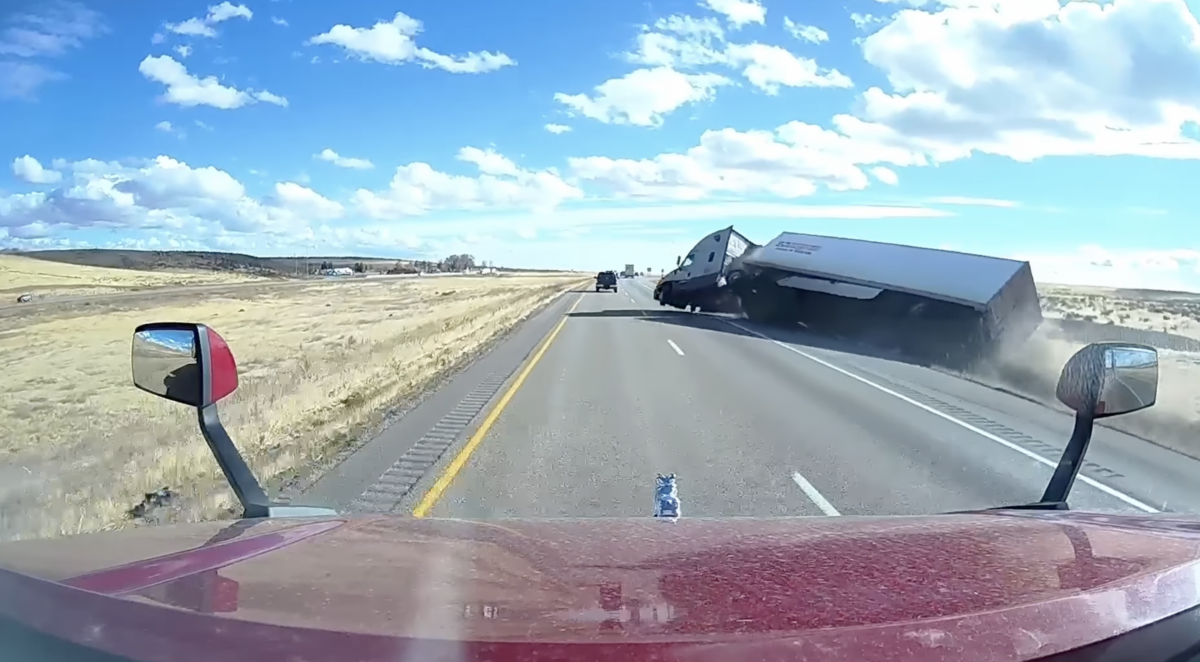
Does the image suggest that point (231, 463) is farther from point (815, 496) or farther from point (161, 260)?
point (161, 260)

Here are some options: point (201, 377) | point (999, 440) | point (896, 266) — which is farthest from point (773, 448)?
point (896, 266)

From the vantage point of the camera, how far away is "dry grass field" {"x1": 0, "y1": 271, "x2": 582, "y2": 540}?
8.74 meters

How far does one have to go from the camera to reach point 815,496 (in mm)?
7984

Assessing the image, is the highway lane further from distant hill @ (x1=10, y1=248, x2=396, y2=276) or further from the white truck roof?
distant hill @ (x1=10, y1=248, x2=396, y2=276)

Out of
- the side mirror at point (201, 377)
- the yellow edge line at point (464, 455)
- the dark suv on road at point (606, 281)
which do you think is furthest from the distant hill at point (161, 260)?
the side mirror at point (201, 377)

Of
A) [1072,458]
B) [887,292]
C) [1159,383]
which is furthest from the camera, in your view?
[887,292]

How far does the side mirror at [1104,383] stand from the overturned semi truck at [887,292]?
1817 centimetres

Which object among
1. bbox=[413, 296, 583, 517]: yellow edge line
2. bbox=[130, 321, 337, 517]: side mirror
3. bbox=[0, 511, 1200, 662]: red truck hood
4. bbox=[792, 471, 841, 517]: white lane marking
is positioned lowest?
bbox=[413, 296, 583, 517]: yellow edge line

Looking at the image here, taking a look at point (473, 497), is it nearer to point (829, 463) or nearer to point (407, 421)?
point (829, 463)

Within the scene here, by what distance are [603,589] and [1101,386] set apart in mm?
2424

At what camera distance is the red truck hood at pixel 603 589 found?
6.73ft

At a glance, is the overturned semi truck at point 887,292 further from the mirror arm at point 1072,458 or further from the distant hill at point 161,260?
the distant hill at point 161,260

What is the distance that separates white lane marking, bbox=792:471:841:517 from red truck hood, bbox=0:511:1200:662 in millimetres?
3498

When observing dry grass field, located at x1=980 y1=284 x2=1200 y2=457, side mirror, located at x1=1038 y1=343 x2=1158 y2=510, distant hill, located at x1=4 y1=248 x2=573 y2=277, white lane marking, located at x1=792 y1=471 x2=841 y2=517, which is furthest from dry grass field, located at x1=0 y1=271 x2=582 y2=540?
distant hill, located at x1=4 y1=248 x2=573 y2=277
